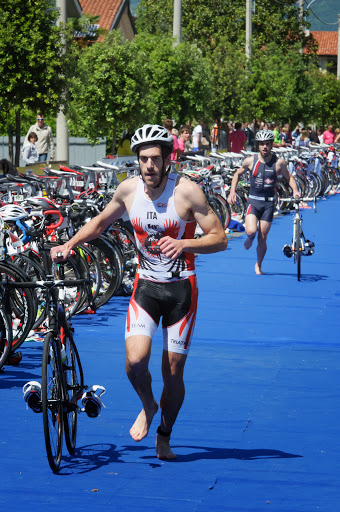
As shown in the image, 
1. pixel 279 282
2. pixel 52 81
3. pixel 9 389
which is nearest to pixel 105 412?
pixel 9 389

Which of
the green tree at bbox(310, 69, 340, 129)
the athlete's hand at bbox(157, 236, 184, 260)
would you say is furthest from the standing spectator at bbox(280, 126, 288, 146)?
the athlete's hand at bbox(157, 236, 184, 260)

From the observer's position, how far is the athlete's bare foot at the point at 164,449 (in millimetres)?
6293

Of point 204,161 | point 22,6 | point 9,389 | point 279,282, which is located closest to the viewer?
point 9,389

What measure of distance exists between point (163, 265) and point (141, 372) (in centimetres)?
63

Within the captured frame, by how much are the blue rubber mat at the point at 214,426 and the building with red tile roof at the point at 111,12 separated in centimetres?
4796

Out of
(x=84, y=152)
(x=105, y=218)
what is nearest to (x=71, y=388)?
(x=105, y=218)

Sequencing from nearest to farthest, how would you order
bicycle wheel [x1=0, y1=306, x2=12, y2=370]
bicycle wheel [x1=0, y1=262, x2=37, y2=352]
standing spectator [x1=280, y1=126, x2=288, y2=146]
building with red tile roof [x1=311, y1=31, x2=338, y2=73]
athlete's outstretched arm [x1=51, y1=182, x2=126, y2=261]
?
athlete's outstretched arm [x1=51, y1=182, x2=126, y2=261], bicycle wheel [x1=0, y1=306, x2=12, y2=370], bicycle wheel [x1=0, y1=262, x2=37, y2=352], standing spectator [x1=280, y1=126, x2=288, y2=146], building with red tile roof [x1=311, y1=31, x2=338, y2=73]

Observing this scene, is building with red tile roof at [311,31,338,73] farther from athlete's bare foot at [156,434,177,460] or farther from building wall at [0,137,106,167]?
athlete's bare foot at [156,434,177,460]

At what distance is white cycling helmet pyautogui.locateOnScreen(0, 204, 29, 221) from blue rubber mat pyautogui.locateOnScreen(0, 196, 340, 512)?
47.8 inches

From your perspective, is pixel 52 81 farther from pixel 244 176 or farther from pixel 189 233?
pixel 189 233

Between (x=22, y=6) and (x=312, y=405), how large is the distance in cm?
1286

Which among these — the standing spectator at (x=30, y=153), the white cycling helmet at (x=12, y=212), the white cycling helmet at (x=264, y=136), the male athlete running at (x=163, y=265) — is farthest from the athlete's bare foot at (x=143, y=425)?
the standing spectator at (x=30, y=153)

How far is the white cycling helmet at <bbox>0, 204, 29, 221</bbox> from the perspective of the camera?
10.1 meters

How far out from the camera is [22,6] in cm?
1878
